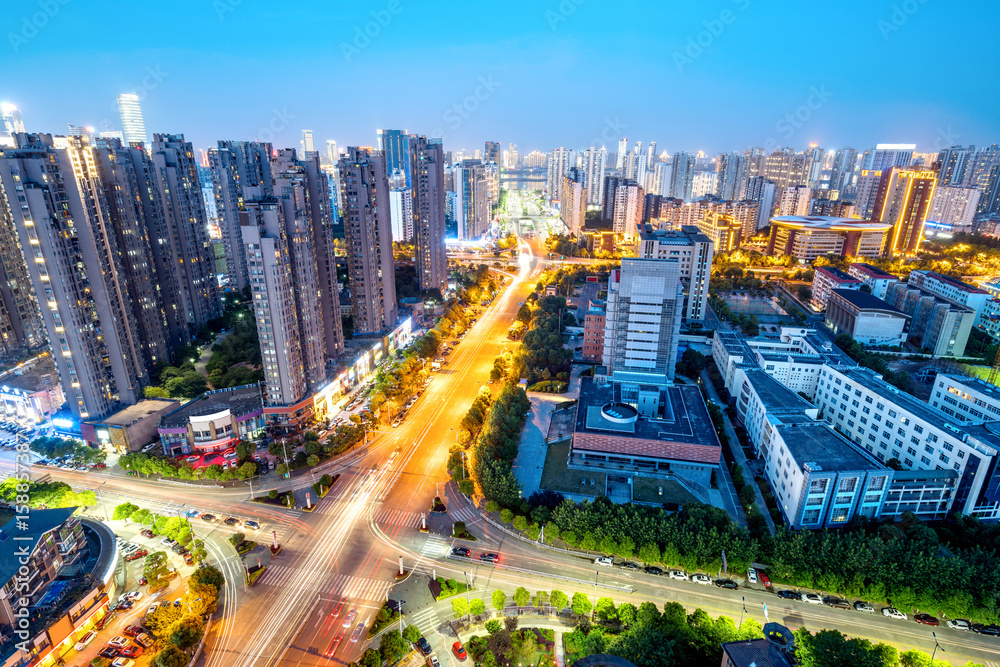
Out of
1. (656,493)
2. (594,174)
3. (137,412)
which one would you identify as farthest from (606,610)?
(594,174)

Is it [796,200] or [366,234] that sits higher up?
[796,200]

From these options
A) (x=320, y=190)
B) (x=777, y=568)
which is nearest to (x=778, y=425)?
(x=777, y=568)

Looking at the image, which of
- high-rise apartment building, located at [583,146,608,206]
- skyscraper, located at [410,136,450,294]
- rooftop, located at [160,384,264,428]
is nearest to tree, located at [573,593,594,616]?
rooftop, located at [160,384,264,428]

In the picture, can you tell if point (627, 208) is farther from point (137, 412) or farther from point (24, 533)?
point (24, 533)

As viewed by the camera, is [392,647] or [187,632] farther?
[187,632]

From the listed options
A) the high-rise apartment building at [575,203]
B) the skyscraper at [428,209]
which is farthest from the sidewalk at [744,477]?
the high-rise apartment building at [575,203]

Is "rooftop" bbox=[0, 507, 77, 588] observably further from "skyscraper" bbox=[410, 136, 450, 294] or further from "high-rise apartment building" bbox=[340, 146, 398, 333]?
"skyscraper" bbox=[410, 136, 450, 294]

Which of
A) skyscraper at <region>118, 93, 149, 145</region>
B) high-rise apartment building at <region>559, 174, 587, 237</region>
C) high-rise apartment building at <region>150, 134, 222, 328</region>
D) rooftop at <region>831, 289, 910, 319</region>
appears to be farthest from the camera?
high-rise apartment building at <region>559, 174, 587, 237</region>
